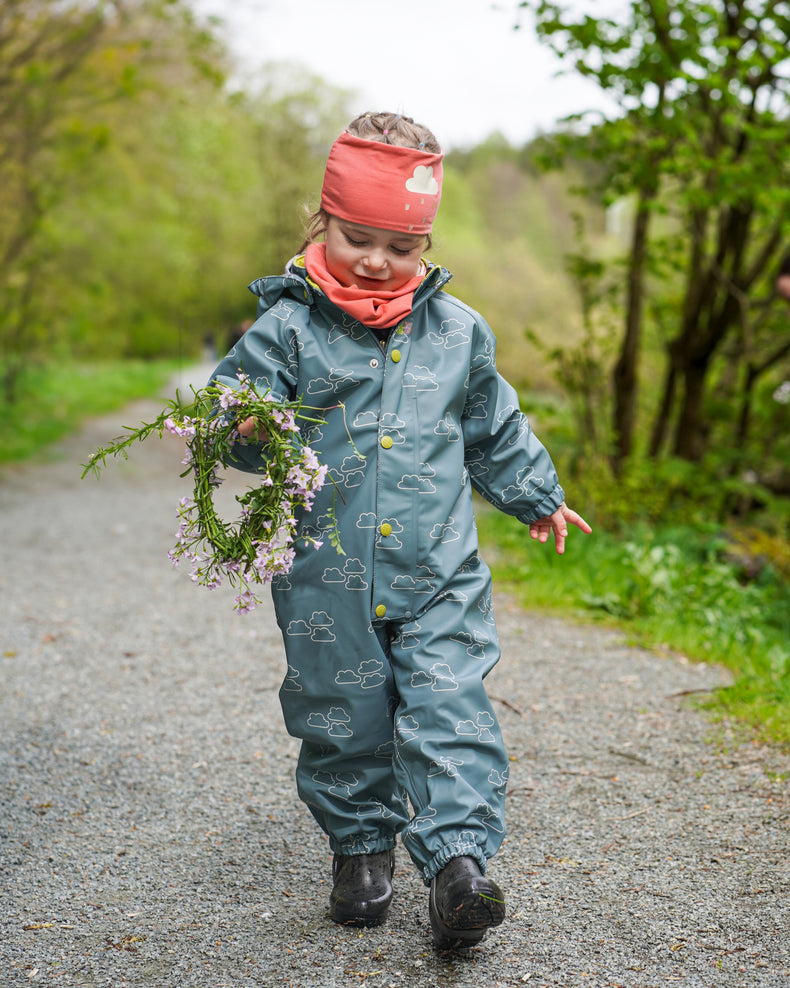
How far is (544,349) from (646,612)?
9.74 feet

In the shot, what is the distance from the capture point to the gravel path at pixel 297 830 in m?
2.26

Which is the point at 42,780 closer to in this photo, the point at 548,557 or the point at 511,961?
the point at 511,961

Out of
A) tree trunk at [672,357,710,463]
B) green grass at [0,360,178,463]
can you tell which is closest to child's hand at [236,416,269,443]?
tree trunk at [672,357,710,463]

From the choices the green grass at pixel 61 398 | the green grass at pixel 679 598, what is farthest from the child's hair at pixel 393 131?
the green grass at pixel 61 398

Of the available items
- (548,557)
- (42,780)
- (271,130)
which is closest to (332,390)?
(42,780)

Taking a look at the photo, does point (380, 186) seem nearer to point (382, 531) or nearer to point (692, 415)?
point (382, 531)

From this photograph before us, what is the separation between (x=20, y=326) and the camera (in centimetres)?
1276

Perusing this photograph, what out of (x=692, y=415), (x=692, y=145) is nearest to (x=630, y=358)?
(x=692, y=415)

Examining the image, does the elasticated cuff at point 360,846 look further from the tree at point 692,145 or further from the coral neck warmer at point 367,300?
the tree at point 692,145

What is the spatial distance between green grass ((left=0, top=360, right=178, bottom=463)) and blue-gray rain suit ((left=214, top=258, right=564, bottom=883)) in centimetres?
917

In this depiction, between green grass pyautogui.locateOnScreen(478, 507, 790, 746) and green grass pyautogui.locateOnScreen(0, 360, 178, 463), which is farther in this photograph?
green grass pyautogui.locateOnScreen(0, 360, 178, 463)

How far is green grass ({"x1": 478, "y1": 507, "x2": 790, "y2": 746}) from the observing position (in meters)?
4.00

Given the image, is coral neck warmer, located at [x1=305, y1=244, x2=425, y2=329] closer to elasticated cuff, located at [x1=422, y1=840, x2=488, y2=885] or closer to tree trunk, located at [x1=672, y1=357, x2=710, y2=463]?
elasticated cuff, located at [x1=422, y1=840, x2=488, y2=885]

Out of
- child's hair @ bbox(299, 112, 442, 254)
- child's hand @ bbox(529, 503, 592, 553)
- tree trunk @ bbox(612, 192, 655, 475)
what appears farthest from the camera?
tree trunk @ bbox(612, 192, 655, 475)
